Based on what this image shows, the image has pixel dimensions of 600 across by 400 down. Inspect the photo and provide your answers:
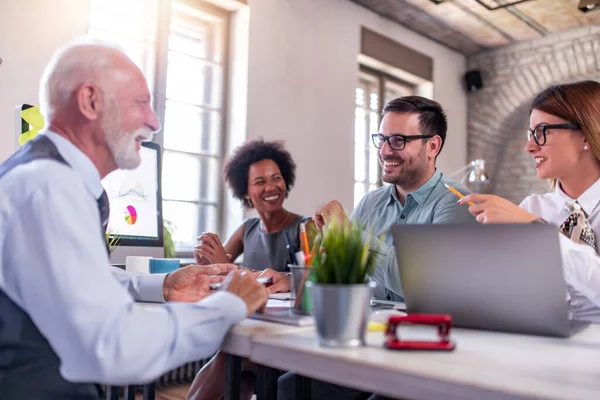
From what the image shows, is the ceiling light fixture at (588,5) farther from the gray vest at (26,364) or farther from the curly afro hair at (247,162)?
the gray vest at (26,364)

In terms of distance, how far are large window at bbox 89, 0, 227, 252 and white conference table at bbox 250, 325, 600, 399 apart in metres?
2.92

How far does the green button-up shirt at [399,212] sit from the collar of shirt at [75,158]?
850 mm

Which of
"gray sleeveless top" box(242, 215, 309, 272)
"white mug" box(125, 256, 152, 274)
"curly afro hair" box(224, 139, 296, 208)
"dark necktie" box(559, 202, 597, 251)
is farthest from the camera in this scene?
"curly afro hair" box(224, 139, 296, 208)

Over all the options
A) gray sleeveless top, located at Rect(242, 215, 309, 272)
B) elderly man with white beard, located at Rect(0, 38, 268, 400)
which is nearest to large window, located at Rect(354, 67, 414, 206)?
gray sleeveless top, located at Rect(242, 215, 309, 272)

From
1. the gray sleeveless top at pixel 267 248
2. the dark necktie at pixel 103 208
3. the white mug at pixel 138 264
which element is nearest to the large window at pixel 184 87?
the gray sleeveless top at pixel 267 248

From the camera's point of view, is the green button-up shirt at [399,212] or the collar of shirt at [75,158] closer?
the collar of shirt at [75,158]

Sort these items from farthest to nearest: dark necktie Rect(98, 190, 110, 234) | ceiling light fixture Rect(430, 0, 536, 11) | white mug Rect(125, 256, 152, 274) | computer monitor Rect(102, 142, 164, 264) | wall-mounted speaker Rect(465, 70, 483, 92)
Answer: wall-mounted speaker Rect(465, 70, 483, 92) → ceiling light fixture Rect(430, 0, 536, 11) → computer monitor Rect(102, 142, 164, 264) → white mug Rect(125, 256, 152, 274) → dark necktie Rect(98, 190, 110, 234)

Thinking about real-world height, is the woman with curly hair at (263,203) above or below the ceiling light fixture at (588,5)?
below

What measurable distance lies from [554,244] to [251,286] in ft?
1.76

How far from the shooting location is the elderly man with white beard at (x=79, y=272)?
768 millimetres

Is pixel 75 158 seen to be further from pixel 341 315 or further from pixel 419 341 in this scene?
pixel 419 341

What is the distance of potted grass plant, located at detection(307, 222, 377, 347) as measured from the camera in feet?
2.70

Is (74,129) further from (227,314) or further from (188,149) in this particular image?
(188,149)

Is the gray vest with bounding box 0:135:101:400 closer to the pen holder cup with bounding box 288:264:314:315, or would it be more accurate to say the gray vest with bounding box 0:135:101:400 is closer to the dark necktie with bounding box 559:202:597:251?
the pen holder cup with bounding box 288:264:314:315
